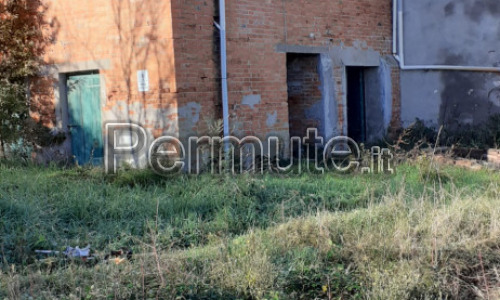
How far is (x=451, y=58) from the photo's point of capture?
12.0 meters

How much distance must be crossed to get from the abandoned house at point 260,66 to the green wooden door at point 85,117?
0.02m

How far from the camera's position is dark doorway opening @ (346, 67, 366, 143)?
12.2 m

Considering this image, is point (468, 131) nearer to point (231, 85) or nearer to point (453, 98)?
point (453, 98)

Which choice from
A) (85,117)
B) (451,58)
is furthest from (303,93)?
(85,117)

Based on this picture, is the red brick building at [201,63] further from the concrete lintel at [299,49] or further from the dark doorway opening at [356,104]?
the dark doorway opening at [356,104]

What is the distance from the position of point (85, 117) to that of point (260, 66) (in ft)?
10.7

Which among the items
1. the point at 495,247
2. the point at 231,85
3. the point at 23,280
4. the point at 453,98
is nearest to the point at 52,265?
the point at 23,280

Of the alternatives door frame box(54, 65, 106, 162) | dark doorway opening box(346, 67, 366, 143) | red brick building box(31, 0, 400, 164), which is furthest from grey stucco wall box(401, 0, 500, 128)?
door frame box(54, 65, 106, 162)

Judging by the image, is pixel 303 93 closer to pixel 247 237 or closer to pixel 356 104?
pixel 356 104

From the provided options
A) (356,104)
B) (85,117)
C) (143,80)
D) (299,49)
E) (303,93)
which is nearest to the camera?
(143,80)

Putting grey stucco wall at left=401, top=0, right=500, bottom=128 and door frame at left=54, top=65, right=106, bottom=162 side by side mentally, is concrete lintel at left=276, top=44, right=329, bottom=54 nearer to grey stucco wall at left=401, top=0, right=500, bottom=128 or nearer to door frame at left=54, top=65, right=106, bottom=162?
grey stucco wall at left=401, top=0, right=500, bottom=128

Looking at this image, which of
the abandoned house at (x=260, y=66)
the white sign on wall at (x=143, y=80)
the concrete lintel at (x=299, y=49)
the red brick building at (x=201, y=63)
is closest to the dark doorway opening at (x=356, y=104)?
the abandoned house at (x=260, y=66)

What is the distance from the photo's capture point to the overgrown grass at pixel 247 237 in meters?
4.23

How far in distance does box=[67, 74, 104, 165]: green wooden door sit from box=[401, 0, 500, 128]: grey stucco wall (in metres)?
6.79
